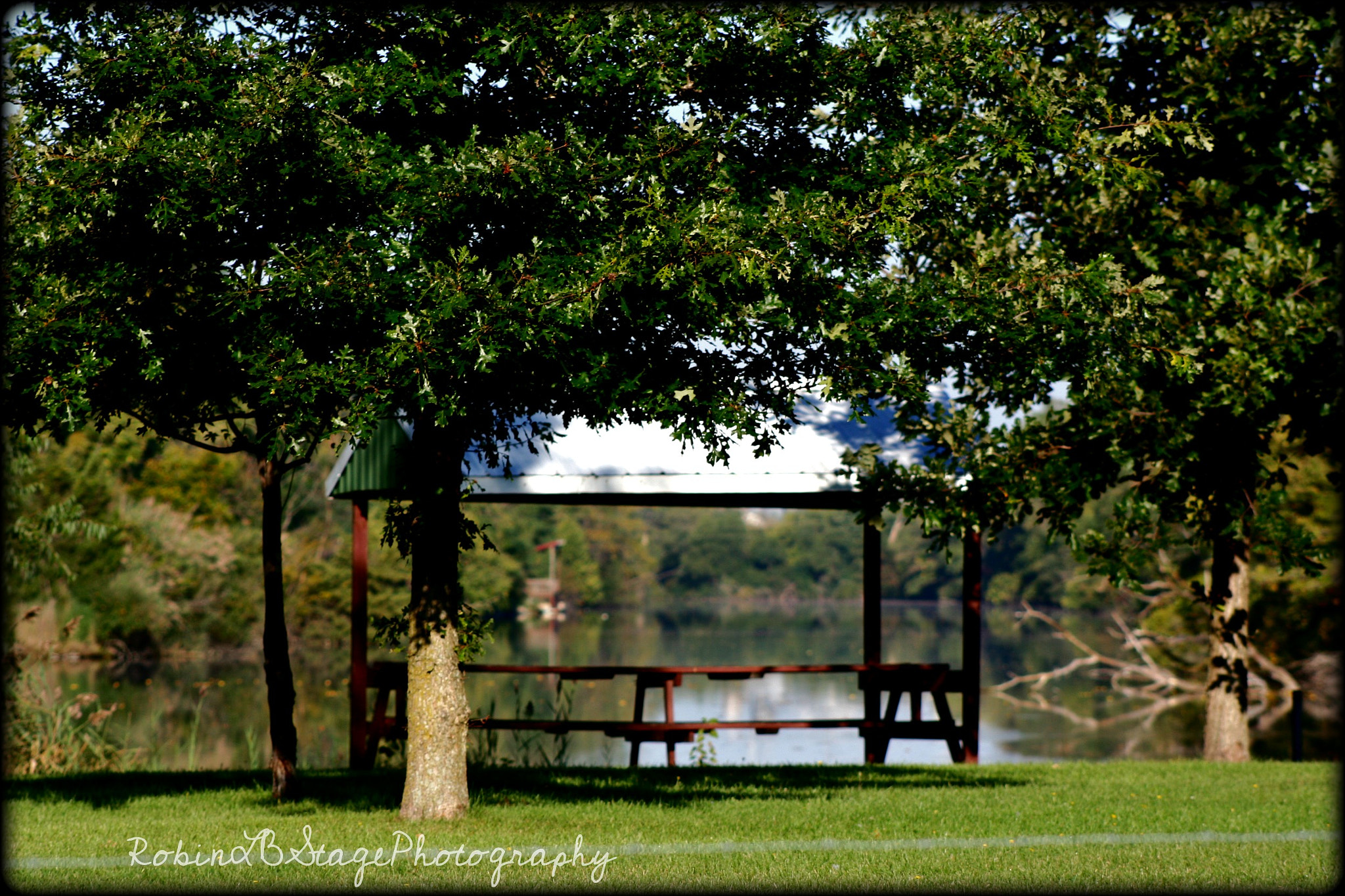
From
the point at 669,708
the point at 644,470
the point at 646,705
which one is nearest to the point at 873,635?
the point at 669,708

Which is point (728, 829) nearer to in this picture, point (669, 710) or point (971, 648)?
point (669, 710)

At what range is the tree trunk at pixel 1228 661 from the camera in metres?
16.4

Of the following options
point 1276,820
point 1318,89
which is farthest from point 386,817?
point 1318,89

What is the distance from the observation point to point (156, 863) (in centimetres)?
888

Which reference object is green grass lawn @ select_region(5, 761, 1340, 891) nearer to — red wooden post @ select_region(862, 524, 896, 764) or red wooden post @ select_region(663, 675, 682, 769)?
red wooden post @ select_region(862, 524, 896, 764)

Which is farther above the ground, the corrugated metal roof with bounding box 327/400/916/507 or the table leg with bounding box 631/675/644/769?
the corrugated metal roof with bounding box 327/400/916/507

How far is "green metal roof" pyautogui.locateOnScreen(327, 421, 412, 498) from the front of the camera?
51.3 feet

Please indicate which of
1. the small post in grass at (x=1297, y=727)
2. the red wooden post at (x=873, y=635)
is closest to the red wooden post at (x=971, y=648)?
the red wooden post at (x=873, y=635)

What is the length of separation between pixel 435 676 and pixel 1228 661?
11110 mm

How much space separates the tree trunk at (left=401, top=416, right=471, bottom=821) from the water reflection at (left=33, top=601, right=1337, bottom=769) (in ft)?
1.69

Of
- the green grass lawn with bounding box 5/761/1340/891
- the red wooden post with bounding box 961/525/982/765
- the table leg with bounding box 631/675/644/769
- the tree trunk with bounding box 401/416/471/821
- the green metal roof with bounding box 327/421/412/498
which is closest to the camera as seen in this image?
the green grass lawn with bounding box 5/761/1340/891

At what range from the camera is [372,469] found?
15828mm

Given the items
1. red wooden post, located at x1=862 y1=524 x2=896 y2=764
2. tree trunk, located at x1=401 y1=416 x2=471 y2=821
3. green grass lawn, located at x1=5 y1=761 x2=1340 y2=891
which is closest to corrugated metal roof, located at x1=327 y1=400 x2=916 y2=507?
red wooden post, located at x1=862 y1=524 x2=896 y2=764

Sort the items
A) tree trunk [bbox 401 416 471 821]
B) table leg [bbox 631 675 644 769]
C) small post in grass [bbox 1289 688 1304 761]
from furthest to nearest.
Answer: small post in grass [bbox 1289 688 1304 761], table leg [bbox 631 675 644 769], tree trunk [bbox 401 416 471 821]
